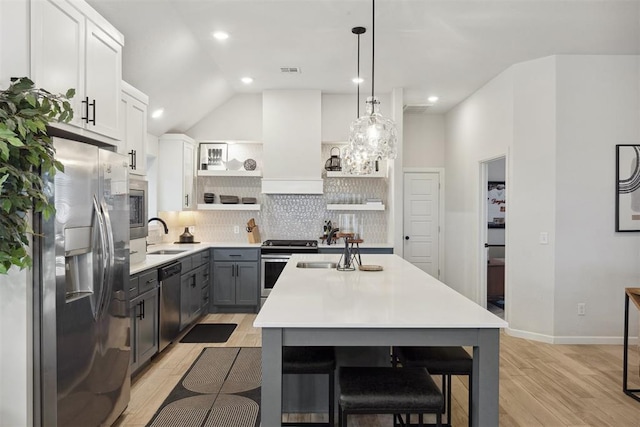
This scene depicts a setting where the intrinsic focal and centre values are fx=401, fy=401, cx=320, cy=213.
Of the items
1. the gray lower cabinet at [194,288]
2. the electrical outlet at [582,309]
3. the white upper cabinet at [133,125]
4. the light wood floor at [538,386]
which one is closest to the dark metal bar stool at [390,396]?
the light wood floor at [538,386]

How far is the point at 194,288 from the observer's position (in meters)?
4.66

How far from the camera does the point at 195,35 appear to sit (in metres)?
3.83

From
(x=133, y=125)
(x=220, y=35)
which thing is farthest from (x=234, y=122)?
(x=133, y=125)

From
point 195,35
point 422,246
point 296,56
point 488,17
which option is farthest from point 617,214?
point 195,35

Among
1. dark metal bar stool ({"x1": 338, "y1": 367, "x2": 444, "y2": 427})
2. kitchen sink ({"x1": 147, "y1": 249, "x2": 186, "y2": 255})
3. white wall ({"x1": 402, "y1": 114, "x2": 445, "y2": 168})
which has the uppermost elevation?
white wall ({"x1": 402, "y1": 114, "x2": 445, "y2": 168})

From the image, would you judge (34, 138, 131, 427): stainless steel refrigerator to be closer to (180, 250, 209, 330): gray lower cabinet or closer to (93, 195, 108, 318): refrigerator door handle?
(93, 195, 108, 318): refrigerator door handle

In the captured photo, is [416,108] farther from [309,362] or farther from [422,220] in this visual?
[309,362]

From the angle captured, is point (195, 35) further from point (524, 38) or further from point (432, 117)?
point (432, 117)

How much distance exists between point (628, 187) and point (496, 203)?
280cm

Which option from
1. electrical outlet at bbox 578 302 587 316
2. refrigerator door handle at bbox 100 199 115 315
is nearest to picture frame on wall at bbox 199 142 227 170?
refrigerator door handle at bbox 100 199 115 315

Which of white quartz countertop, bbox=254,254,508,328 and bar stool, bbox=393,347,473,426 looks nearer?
white quartz countertop, bbox=254,254,508,328

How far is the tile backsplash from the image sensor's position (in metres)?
5.91

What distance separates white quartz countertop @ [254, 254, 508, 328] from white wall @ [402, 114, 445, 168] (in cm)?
382

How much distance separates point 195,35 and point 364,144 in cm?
210
